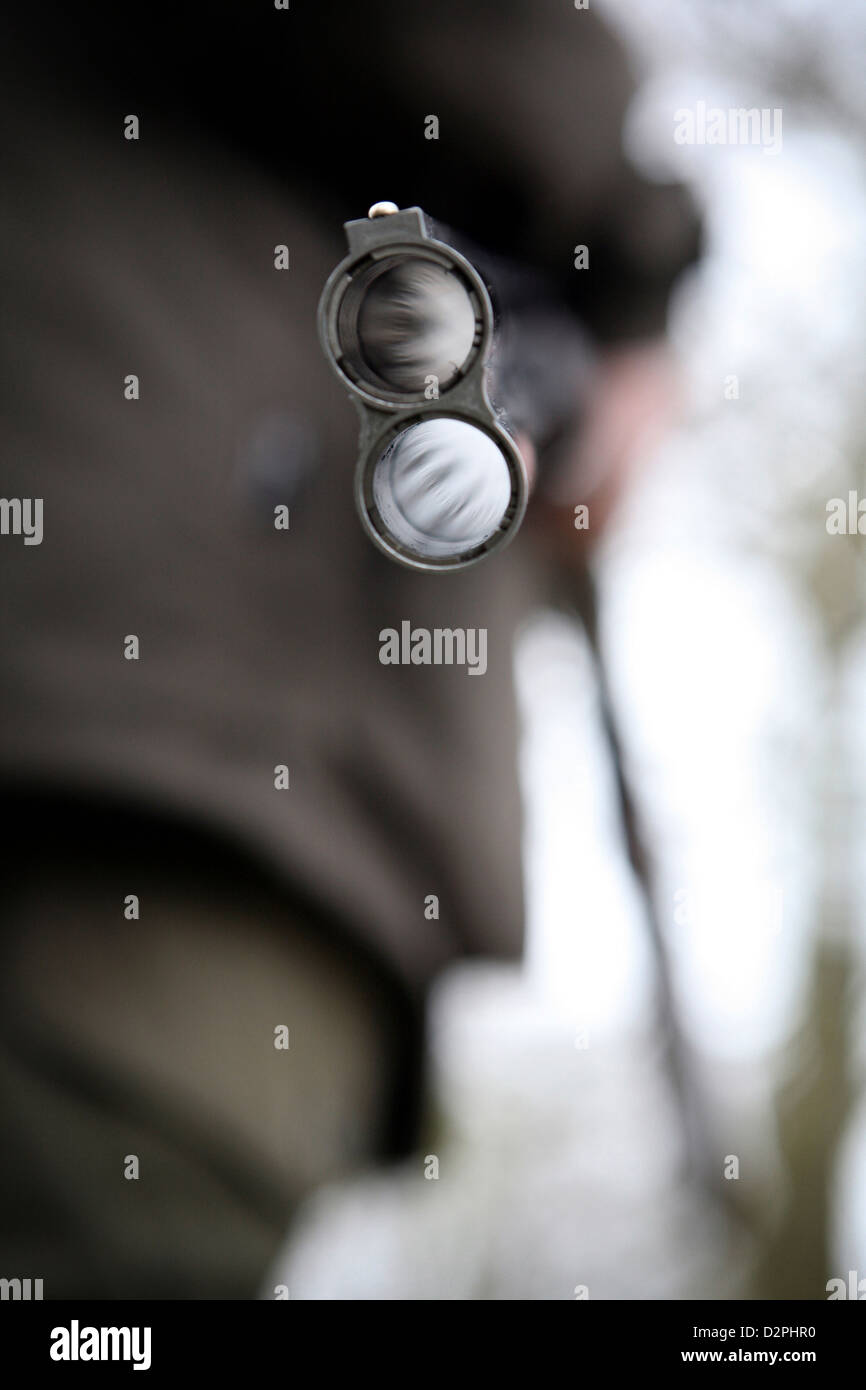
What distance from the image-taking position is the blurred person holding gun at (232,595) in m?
0.57

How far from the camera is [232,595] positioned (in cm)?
63

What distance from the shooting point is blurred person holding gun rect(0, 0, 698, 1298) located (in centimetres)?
57

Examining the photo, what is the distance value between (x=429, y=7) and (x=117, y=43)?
0.23 meters

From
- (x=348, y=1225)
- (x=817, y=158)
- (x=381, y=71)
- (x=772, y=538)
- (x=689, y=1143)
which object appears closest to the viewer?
(x=381, y=71)

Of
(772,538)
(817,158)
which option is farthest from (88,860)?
(817,158)

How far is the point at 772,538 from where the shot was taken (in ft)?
5.16

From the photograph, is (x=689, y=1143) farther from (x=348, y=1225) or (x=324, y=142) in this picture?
(x=324, y=142)

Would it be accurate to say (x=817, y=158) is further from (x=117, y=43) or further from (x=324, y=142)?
(x=117, y=43)

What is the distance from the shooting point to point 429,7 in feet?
2.21

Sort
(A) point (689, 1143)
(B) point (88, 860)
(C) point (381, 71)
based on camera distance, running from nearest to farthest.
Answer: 1. (B) point (88, 860)
2. (C) point (381, 71)
3. (A) point (689, 1143)

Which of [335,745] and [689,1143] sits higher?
[335,745]
